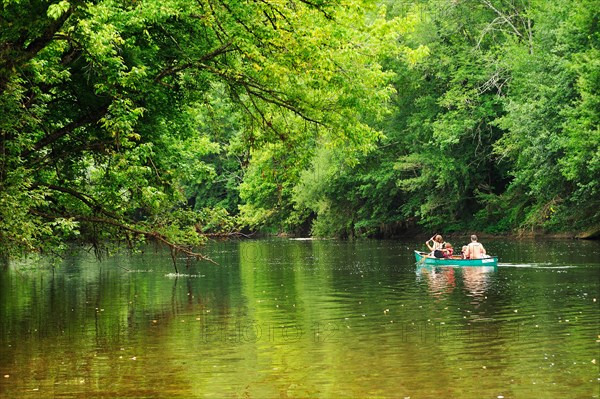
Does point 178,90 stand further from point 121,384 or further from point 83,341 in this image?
point 121,384

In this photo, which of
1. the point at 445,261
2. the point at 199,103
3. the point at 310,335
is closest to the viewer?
the point at 310,335

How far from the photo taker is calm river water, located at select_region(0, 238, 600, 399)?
13516mm

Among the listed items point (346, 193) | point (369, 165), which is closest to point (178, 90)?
point (369, 165)

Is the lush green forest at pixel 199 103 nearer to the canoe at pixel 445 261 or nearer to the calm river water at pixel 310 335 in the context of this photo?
the calm river water at pixel 310 335

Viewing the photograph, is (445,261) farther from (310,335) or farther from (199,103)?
(310,335)

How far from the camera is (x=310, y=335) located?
1852 cm

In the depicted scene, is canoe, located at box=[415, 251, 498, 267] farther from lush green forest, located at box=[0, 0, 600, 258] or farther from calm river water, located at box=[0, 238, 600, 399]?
lush green forest, located at box=[0, 0, 600, 258]

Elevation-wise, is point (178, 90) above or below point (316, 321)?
above

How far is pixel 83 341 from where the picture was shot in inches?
723

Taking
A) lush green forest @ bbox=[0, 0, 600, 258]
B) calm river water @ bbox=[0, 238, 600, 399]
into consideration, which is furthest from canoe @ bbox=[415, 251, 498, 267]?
lush green forest @ bbox=[0, 0, 600, 258]

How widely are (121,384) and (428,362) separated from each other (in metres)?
4.70

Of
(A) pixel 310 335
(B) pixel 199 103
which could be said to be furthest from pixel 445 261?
(A) pixel 310 335

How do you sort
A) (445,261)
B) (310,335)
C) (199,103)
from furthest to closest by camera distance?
1. (445,261)
2. (199,103)
3. (310,335)

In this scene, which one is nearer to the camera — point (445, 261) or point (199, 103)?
point (199, 103)
